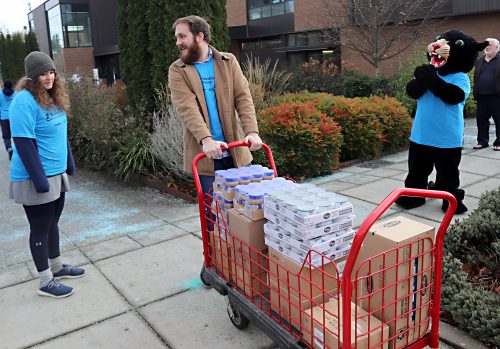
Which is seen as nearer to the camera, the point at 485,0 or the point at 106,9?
the point at 485,0

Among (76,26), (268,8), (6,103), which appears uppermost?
(76,26)

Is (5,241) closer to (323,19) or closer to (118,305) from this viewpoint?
(118,305)

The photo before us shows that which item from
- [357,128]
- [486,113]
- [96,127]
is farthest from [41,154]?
[486,113]

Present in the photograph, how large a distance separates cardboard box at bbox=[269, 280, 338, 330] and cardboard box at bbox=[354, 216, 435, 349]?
22 centimetres

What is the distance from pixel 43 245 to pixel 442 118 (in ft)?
12.9

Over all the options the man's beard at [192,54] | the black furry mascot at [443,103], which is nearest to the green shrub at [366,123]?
the black furry mascot at [443,103]

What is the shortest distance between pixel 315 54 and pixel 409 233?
67.8ft

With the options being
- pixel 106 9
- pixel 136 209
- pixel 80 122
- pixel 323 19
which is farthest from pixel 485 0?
pixel 106 9

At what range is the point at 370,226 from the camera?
1.82 metres

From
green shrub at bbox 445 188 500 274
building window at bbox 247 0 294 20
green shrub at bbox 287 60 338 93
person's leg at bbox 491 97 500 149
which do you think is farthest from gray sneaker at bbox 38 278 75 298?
building window at bbox 247 0 294 20

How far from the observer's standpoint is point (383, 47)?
16.3 metres

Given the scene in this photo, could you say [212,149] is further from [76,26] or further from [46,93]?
[76,26]

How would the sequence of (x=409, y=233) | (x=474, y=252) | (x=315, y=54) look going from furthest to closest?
(x=315, y=54) < (x=474, y=252) < (x=409, y=233)

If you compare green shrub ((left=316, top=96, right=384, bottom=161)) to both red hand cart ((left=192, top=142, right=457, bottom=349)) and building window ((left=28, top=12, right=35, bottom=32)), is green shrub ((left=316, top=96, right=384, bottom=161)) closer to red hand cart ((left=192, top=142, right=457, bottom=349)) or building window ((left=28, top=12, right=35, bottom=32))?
red hand cart ((left=192, top=142, right=457, bottom=349))
